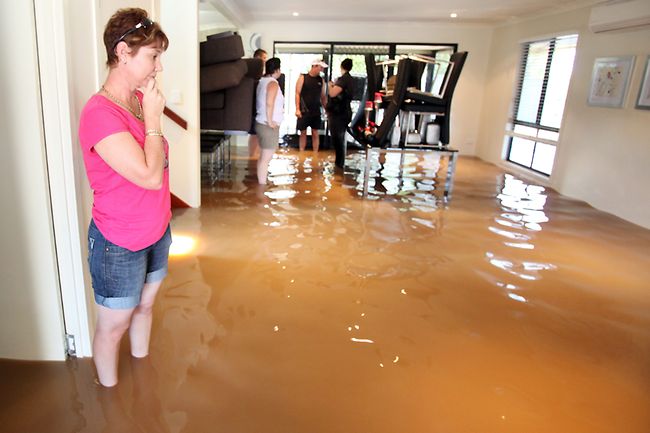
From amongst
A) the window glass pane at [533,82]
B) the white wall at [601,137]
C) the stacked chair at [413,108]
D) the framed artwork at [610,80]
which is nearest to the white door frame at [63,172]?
the stacked chair at [413,108]

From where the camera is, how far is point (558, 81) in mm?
6652

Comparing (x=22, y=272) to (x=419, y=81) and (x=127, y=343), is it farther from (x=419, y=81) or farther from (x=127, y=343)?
(x=419, y=81)

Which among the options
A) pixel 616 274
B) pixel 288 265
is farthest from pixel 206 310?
pixel 616 274

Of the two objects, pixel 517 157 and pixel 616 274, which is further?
pixel 517 157

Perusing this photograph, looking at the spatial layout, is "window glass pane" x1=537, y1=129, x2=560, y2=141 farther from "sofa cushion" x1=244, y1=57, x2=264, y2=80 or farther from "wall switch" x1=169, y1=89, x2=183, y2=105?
"wall switch" x1=169, y1=89, x2=183, y2=105

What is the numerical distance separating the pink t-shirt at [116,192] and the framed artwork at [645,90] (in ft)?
17.3

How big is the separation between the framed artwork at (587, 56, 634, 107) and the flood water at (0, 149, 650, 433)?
1.76 meters

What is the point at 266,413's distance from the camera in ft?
5.85

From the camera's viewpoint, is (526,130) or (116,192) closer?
(116,192)

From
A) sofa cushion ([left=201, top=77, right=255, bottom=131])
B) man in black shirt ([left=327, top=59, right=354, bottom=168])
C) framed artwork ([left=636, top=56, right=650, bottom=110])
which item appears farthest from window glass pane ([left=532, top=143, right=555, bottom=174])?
sofa cushion ([left=201, top=77, right=255, bottom=131])

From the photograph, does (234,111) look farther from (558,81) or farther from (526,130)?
(526,130)

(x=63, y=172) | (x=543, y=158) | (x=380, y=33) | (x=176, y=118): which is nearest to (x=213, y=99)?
(x=176, y=118)

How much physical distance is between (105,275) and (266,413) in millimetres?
824

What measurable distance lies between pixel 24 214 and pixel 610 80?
605cm
